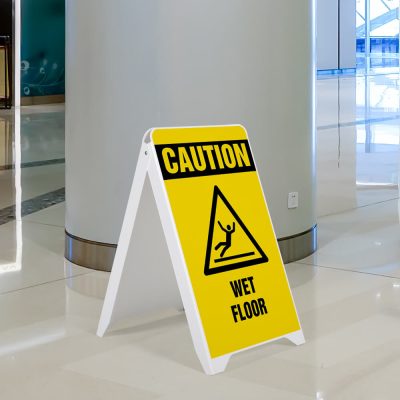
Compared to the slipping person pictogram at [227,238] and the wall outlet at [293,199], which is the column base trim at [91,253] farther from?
the slipping person pictogram at [227,238]

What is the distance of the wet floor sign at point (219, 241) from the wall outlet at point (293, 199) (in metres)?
1.04

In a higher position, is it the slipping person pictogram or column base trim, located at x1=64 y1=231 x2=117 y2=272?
the slipping person pictogram

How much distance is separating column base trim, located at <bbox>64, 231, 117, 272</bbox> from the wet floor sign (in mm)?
1093

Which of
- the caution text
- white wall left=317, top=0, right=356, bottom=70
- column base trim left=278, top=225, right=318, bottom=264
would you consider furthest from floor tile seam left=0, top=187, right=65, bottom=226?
white wall left=317, top=0, right=356, bottom=70

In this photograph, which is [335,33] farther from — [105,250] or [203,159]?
[203,159]

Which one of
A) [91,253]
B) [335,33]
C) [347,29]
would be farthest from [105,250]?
[347,29]

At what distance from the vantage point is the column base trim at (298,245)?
13.5 feet

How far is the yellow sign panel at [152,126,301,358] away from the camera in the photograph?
2770mm

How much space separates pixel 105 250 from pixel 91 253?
97 mm

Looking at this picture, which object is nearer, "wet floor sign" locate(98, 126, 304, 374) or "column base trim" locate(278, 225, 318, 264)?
"wet floor sign" locate(98, 126, 304, 374)

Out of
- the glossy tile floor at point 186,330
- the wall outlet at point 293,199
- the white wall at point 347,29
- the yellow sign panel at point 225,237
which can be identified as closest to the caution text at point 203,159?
the yellow sign panel at point 225,237

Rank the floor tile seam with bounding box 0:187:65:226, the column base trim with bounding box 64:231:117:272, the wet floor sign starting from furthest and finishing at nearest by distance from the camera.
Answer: the floor tile seam with bounding box 0:187:65:226
the column base trim with bounding box 64:231:117:272
the wet floor sign

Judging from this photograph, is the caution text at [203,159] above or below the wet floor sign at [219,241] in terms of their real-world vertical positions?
above

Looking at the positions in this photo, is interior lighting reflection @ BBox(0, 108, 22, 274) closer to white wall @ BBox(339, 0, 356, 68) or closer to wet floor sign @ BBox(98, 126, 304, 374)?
wet floor sign @ BBox(98, 126, 304, 374)
